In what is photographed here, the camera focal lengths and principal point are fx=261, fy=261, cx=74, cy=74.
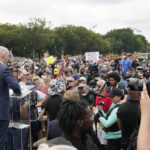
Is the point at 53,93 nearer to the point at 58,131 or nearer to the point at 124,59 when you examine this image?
the point at 58,131

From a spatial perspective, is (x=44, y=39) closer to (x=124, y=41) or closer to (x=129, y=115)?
(x=129, y=115)

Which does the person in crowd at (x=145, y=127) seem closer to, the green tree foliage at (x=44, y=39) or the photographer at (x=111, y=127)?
the photographer at (x=111, y=127)

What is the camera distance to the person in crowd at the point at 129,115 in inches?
139

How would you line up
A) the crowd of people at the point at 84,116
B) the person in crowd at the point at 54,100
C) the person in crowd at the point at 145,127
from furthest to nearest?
1. the person in crowd at the point at 54,100
2. the crowd of people at the point at 84,116
3. the person in crowd at the point at 145,127

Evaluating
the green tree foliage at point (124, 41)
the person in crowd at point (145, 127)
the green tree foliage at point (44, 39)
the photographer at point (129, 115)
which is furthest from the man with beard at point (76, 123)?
the green tree foliage at point (124, 41)

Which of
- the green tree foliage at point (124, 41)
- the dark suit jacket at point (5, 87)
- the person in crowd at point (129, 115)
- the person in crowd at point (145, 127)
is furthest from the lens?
the green tree foliage at point (124, 41)

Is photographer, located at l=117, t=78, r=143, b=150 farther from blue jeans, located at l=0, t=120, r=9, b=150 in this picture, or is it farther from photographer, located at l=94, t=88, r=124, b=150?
blue jeans, located at l=0, t=120, r=9, b=150

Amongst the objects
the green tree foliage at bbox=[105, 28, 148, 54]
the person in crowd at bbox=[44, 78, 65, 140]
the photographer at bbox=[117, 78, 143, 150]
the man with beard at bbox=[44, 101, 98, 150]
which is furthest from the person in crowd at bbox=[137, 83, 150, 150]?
the green tree foliage at bbox=[105, 28, 148, 54]

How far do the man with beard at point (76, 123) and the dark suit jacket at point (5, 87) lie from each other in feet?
5.84

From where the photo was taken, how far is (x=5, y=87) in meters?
3.98

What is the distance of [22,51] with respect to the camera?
2383 inches

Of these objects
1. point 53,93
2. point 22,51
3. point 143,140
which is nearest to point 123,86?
point 53,93

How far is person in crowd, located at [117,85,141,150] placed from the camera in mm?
3535

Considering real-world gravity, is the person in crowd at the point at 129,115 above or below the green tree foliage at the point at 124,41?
below
